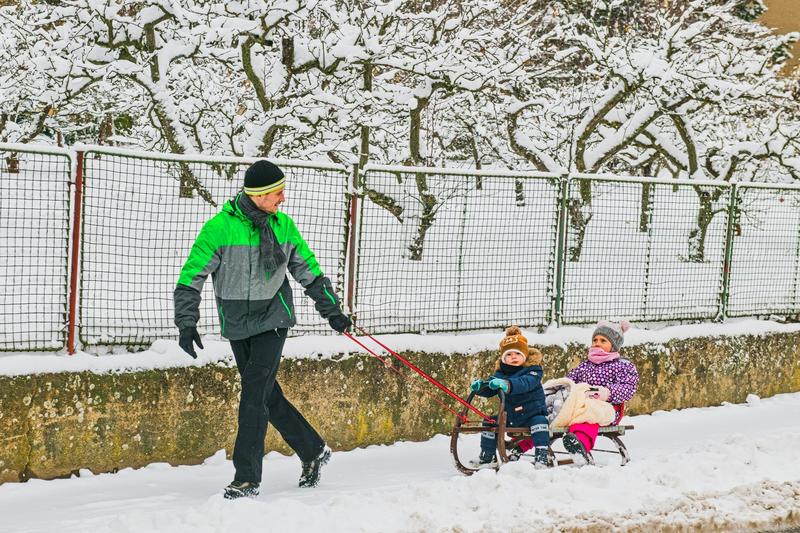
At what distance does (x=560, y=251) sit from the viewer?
930cm

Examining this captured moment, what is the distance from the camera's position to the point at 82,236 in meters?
6.90

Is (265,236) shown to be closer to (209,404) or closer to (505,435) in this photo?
(209,404)

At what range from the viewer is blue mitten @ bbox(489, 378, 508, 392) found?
275 inches

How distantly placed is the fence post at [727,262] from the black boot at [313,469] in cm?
560

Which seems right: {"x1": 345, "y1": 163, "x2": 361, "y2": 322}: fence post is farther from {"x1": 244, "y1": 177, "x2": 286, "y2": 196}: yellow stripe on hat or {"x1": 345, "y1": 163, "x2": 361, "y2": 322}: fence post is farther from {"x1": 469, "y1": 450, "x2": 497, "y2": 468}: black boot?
{"x1": 244, "y1": 177, "x2": 286, "y2": 196}: yellow stripe on hat

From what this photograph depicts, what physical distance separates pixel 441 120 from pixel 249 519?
15.5m

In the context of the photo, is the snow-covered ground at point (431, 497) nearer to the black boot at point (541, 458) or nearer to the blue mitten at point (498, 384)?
the black boot at point (541, 458)

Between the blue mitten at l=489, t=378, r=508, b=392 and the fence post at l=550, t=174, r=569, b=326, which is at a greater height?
the fence post at l=550, t=174, r=569, b=326

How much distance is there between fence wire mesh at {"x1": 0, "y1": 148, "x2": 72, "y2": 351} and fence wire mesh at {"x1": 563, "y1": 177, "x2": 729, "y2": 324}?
457 cm

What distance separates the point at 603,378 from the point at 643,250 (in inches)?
99.4

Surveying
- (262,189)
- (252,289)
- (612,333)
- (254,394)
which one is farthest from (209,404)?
(612,333)

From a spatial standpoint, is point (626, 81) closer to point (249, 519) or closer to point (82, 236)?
point (82, 236)

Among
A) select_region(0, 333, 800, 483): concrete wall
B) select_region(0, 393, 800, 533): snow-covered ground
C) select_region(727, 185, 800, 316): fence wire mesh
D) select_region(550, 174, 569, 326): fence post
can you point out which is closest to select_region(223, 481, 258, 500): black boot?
select_region(0, 393, 800, 533): snow-covered ground

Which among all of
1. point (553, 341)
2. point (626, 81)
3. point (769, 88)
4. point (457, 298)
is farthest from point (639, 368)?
point (769, 88)
